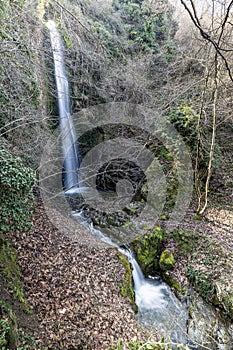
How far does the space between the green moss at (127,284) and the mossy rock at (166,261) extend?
2.97 ft

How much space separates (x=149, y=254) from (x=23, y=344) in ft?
12.0

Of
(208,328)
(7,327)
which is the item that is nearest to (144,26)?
(208,328)

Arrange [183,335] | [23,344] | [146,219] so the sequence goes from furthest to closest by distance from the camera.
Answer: [146,219]
[183,335]
[23,344]

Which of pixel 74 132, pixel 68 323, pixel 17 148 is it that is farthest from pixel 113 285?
pixel 74 132

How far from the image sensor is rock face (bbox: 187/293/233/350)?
13.0 ft

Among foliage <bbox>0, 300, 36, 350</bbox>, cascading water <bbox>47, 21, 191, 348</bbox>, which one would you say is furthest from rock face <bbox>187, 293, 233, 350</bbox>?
foliage <bbox>0, 300, 36, 350</bbox>

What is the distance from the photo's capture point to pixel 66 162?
9250 mm

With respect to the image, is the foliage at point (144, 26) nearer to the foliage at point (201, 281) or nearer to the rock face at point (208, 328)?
the foliage at point (201, 281)

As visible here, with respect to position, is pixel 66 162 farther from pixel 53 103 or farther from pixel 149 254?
pixel 149 254

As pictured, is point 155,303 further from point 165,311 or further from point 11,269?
point 11,269

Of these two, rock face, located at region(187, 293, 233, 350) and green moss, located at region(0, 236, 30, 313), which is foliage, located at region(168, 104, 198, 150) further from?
green moss, located at region(0, 236, 30, 313)

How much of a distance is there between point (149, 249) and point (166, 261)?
20.9 inches

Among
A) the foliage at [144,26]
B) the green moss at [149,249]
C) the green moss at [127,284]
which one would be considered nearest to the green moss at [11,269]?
the green moss at [127,284]

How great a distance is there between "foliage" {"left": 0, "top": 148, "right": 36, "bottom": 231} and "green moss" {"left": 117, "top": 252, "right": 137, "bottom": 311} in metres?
2.57
